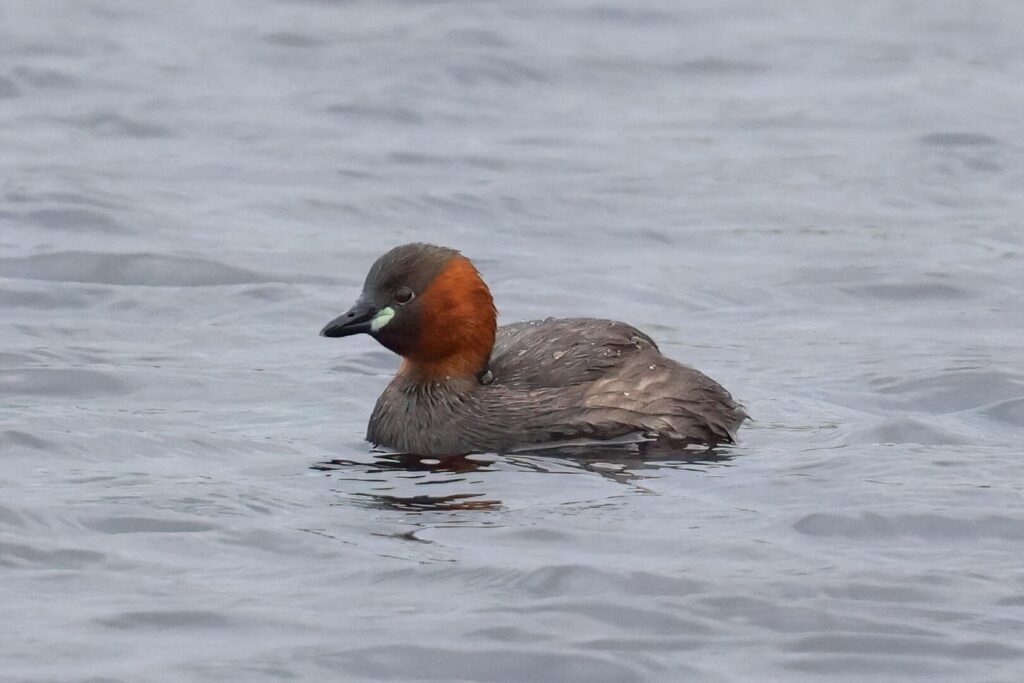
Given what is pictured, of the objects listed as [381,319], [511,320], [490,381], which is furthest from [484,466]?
[511,320]

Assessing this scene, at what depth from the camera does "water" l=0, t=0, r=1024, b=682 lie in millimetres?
7848

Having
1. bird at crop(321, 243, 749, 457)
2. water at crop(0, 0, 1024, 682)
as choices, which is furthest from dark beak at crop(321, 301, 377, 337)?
water at crop(0, 0, 1024, 682)

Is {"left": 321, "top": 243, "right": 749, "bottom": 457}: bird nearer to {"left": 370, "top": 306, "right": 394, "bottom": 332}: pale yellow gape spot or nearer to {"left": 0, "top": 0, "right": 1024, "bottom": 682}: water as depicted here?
{"left": 370, "top": 306, "right": 394, "bottom": 332}: pale yellow gape spot

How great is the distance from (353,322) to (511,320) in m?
3.08

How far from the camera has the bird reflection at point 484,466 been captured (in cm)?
942

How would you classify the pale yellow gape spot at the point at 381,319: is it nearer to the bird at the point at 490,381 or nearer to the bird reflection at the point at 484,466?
the bird at the point at 490,381

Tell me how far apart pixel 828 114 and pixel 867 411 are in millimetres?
8419

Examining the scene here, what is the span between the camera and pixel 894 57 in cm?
2123

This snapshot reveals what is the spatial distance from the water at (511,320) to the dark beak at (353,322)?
1.86ft

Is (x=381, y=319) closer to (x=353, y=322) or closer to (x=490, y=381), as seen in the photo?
(x=353, y=322)

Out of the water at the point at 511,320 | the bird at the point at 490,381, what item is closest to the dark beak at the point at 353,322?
the bird at the point at 490,381

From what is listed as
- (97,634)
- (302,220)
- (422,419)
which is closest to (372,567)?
(97,634)

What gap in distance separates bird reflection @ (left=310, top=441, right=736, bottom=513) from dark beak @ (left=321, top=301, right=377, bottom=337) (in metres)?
0.59

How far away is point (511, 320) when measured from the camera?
13.3 metres
